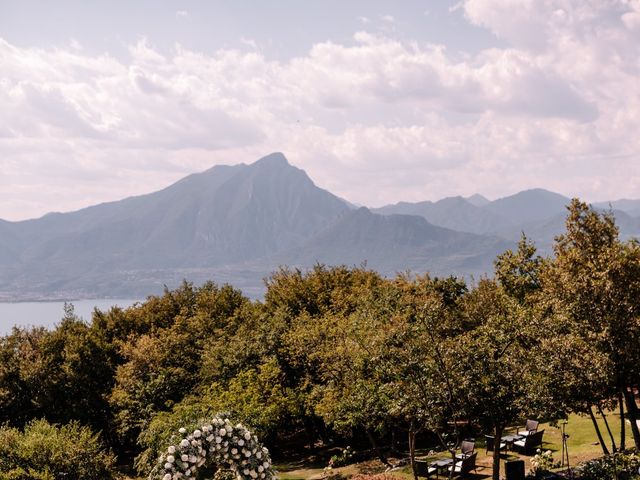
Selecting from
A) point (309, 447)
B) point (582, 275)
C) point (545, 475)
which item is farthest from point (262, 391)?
point (582, 275)

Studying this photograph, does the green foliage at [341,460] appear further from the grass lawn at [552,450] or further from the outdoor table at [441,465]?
the outdoor table at [441,465]

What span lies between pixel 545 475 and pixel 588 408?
8.98 ft

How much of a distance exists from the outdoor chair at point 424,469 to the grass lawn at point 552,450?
714 millimetres

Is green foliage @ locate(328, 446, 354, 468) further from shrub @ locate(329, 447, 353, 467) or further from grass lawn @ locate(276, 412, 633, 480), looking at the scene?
grass lawn @ locate(276, 412, 633, 480)

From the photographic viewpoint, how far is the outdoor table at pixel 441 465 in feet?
72.4

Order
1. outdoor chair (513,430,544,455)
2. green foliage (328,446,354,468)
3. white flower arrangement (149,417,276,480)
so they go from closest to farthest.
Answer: white flower arrangement (149,417,276,480) → outdoor chair (513,430,544,455) → green foliage (328,446,354,468)

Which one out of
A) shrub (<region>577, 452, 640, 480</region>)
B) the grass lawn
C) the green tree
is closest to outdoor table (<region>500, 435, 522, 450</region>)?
the grass lawn

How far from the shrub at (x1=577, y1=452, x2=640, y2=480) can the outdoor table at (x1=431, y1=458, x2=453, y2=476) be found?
519 cm

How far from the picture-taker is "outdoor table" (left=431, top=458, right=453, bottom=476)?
22.1 metres

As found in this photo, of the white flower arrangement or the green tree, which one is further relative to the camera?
the green tree

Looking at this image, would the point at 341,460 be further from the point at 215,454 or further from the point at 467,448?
the point at 215,454

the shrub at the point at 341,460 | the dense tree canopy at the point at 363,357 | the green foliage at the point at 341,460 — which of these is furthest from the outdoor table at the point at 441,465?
the shrub at the point at 341,460

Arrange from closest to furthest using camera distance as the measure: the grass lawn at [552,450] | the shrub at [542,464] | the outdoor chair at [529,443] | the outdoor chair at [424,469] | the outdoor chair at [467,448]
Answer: the shrub at [542,464] < the outdoor chair at [424,469] < the outdoor chair at [467,448] < the grass lawn at [552,450] < the outdoor chair at [529,443]

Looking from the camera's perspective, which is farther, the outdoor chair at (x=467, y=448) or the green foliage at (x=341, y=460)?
the green foliage at (x=341, y=460)
